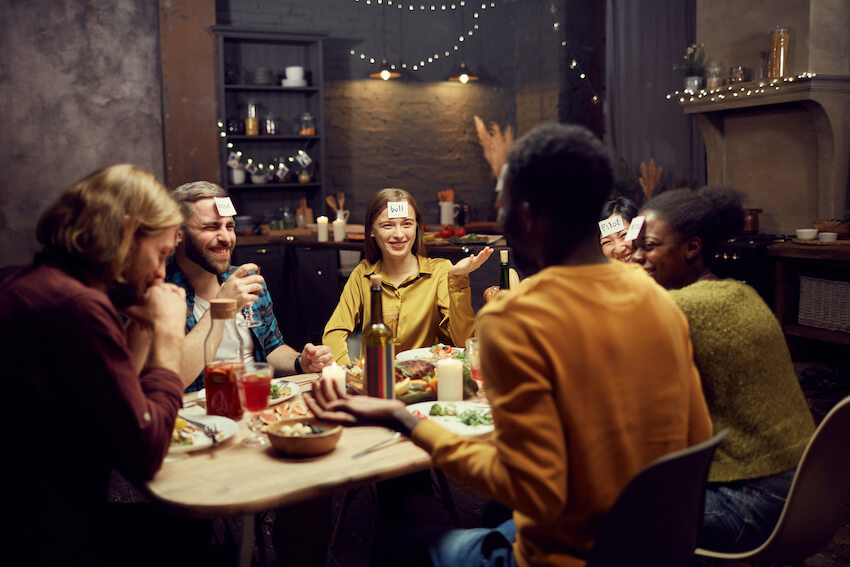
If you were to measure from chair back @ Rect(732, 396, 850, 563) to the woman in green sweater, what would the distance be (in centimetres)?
5

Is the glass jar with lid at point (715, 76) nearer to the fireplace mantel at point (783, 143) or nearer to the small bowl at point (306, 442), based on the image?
the fireplace mantel at point (783, 143)

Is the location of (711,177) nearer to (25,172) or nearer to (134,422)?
(134,422)

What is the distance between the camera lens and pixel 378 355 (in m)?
1.74

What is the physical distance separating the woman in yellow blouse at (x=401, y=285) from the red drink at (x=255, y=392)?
0.95m

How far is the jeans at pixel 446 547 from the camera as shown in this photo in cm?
132

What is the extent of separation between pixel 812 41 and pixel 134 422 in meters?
4.87

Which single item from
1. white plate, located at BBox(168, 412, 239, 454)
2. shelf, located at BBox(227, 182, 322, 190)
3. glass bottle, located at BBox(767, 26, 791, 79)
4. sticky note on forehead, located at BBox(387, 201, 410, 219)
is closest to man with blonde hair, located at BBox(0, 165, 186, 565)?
A: white plate, located at BBox(168, 412, 239, 454)

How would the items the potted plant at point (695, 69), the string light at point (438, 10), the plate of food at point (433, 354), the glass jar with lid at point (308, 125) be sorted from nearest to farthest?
the plate of food at point (433, 354)
the potted plant at point (695, 69)
the glass jar with lid at point (308, 125)
the string light at point (438, 10)

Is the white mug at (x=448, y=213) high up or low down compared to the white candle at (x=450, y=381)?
up

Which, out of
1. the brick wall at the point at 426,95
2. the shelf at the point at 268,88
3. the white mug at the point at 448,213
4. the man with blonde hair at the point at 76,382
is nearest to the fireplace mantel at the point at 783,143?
the brick wall at the point at 426,95

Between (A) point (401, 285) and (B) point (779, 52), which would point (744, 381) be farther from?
(B) point (779, 52)

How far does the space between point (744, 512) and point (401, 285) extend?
1.55 metres

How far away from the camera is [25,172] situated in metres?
6.02

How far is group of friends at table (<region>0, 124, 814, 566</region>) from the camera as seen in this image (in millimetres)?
1117
